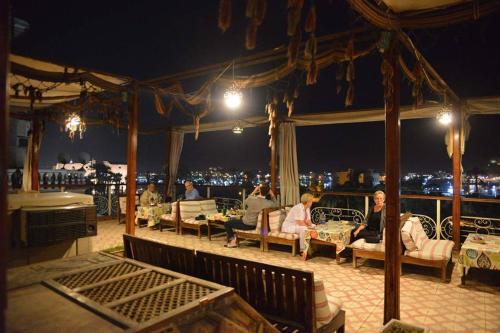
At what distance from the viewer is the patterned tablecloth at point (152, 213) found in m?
8.82

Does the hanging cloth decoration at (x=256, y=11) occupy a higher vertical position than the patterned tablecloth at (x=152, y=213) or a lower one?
higher

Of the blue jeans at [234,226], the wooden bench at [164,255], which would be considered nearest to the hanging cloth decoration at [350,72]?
the wooden bench at [164,255]

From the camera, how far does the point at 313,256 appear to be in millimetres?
6164

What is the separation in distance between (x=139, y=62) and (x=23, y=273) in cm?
593

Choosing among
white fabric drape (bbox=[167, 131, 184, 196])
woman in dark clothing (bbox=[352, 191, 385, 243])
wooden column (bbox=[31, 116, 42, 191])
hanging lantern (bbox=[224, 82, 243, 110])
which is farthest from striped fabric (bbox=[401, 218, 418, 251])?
wooden column (bbox=[31, 116, 42, 191])

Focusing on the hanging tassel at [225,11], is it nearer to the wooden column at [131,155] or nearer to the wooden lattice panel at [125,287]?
the wooden lattice panel at [125,287]

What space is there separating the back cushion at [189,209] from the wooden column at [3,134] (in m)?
7.69

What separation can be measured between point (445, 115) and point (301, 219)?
3.33 meters

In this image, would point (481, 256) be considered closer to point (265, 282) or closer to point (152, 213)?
point (265, 282)

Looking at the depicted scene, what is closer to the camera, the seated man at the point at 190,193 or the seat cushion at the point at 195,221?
the seat cushion at the point at 195,221

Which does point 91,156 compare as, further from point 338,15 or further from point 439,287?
point 439,287

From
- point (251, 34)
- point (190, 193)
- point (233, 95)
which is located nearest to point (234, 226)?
point (190, 193)

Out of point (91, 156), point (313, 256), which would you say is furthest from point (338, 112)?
point (91, 156)

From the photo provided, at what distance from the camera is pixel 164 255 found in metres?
3.13
